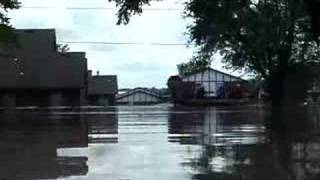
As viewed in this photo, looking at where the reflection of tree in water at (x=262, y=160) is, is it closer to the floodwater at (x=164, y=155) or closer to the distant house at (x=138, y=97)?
the floodwater at (x=164, y=155)

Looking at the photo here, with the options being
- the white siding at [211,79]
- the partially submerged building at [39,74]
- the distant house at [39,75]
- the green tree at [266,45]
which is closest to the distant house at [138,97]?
the white siding at [211,79]

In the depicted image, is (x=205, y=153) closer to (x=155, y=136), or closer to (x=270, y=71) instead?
(x=155, y=136)

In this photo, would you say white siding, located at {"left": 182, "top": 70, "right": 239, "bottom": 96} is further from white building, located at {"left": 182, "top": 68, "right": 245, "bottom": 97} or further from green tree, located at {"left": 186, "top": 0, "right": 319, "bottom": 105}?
green tree, located at {"left": 186, "top": 0, "right": 319, "bottom": 105}

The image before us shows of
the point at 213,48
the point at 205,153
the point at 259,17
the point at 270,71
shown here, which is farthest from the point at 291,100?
the point at 205,153

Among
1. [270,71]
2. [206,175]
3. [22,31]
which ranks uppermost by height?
[22,31]

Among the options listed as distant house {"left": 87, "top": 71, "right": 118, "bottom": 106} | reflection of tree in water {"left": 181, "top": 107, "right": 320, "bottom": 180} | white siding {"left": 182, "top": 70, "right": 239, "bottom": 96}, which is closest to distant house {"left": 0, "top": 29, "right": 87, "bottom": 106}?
white siding {"left": 182, "top": 70, "right": 239, "bottom": 96}

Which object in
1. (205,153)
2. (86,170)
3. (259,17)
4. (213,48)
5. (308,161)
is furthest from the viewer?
(213,48)

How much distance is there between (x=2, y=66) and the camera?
245ft

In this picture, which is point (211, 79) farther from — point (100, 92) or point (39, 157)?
point (39, 157)

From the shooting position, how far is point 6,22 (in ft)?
100

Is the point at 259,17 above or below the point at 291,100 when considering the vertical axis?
above

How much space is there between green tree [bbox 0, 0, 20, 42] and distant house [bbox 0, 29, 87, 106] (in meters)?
41.0

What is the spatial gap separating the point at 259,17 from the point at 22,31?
44.8 metres

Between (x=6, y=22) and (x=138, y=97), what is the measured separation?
90944 mm
